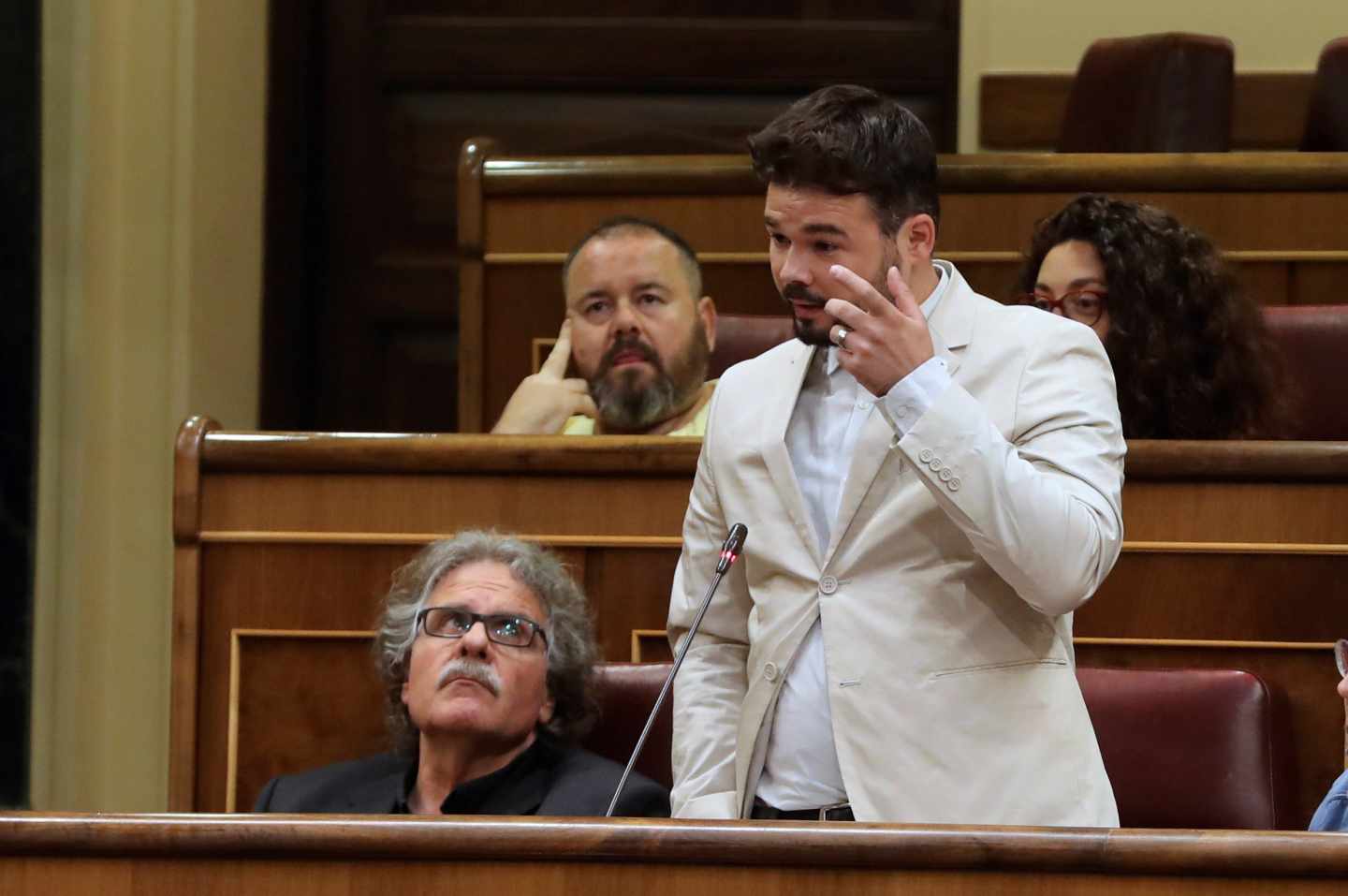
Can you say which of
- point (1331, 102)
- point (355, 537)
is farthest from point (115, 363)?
point (1331, 102)

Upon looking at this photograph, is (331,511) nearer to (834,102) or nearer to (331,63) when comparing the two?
(834,102)

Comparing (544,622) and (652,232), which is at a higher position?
(652,232)

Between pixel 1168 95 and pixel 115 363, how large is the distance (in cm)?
134

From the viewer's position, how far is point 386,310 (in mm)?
2963

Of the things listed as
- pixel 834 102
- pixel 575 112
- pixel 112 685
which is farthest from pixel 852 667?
pixel 575 112

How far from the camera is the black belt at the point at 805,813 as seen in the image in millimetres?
1113

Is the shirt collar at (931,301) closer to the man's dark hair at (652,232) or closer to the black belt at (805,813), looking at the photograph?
the black belt at (805,813)

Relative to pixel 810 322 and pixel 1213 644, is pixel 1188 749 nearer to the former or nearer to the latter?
pixel 1213 644

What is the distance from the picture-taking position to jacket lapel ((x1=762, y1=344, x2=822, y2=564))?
1.14 m

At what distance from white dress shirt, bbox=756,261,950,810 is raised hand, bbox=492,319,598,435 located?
Result: 2.72ft

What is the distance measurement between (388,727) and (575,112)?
1.60 m

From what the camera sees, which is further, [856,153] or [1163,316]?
[1163,316]

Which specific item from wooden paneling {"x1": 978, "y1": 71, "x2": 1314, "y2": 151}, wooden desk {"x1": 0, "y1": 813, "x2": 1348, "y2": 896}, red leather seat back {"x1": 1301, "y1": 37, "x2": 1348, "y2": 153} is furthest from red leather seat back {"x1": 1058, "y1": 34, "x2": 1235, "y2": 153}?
wooden desk {"x1": 0, "y1": 813, "x2": 1348, "y2": 896}

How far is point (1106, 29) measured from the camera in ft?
9.86
